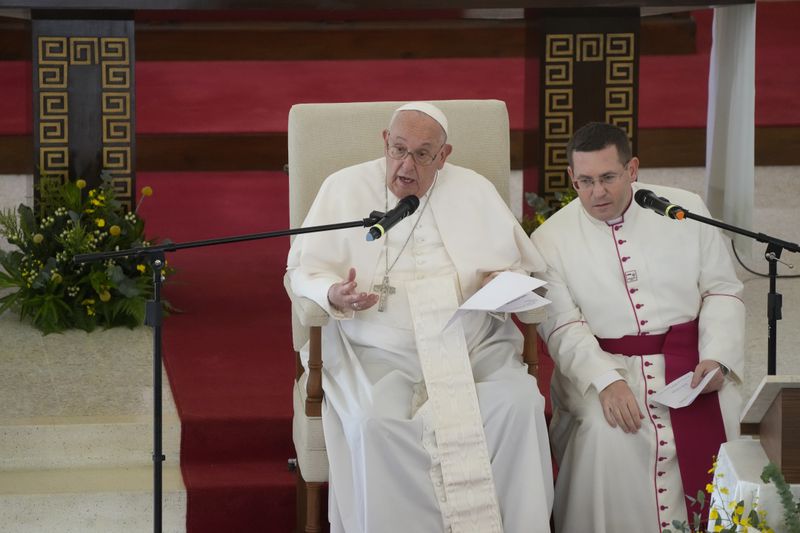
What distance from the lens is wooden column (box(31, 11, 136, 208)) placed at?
671 centimetres

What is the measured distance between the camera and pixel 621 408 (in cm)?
445

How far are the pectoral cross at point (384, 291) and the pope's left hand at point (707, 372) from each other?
1.02m

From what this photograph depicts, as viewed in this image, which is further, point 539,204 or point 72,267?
point 539,204

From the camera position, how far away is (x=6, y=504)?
491 centimetres

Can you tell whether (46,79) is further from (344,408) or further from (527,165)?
(344,408)

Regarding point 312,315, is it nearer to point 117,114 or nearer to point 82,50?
point 117,114

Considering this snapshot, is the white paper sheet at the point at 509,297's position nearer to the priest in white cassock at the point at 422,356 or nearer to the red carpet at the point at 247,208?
the priest in white cassock at the point at 422,356

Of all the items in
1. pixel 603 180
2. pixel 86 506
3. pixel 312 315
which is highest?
pixel 603 180

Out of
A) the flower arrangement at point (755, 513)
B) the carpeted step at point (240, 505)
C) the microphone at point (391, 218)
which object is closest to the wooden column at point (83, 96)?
the carpeted step at point (240, 505)

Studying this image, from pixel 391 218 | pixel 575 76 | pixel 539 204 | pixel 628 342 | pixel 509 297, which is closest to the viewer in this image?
pixel 391 218

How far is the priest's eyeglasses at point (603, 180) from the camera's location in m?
4.61

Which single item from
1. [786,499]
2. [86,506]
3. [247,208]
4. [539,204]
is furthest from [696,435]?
[247,208]

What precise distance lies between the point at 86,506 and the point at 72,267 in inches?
68.7

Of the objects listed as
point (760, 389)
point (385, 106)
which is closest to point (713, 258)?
point (385, 106)
